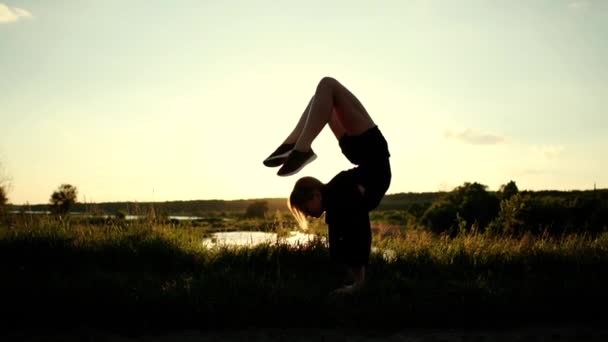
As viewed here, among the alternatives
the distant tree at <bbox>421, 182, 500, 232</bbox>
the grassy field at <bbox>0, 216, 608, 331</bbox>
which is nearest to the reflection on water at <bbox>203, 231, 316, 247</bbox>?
the grassy field at <bbox>0, 216, 608, 331</bbox>

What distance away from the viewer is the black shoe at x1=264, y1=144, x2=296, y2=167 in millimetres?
4371

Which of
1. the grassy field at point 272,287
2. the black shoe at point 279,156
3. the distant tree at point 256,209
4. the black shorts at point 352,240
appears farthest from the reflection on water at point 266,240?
the distant tree at point 256,209

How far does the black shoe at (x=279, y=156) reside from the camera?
4371 mm

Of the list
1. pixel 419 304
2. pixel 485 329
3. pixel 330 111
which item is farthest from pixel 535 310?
pixel 330 111

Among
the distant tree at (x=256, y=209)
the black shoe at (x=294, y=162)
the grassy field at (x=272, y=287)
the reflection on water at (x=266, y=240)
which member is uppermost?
the black shoe at (x=294, y=162)

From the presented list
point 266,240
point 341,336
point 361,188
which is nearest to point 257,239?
point 266,240

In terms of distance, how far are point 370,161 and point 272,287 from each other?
1.61 meters

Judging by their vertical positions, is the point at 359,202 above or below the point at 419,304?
above

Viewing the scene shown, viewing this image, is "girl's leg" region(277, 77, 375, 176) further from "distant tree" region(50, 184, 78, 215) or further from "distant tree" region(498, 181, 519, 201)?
"distant tree" region(498, 181, 519, 201)

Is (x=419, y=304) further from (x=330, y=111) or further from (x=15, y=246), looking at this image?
(x=15, y=246)

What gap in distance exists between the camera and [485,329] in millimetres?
3846

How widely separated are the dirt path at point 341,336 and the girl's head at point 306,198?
51.8 inches

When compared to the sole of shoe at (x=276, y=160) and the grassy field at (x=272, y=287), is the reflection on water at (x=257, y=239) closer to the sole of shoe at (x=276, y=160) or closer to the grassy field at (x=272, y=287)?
the grassy field at (x=272, y=287)

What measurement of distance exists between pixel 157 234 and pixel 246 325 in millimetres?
3582
